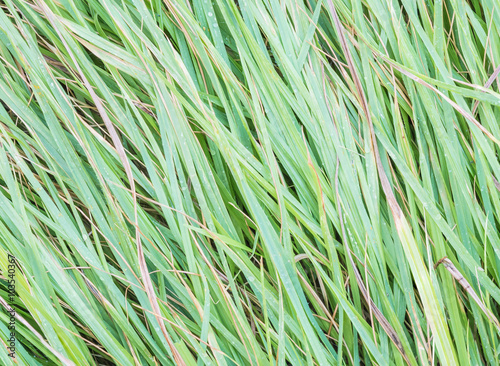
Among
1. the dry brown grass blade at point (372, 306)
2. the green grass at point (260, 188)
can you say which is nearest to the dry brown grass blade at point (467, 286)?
the green grass at point (260, 188)

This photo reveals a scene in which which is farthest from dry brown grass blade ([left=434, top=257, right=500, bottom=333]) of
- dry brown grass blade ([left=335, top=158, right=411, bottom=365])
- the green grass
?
dry brown grass blade ([left=335, top=158, right=411, bottom=365])

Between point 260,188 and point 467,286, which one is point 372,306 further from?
point 260,188

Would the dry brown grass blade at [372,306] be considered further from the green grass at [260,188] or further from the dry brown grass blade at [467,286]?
the dry brown grass blade at [467,286]

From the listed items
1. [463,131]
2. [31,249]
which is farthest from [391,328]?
[31,249]

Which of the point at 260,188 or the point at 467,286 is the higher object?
the point at 260,188

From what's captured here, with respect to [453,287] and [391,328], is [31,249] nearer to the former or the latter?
[391,328]

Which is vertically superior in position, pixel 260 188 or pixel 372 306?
pixel 260 188

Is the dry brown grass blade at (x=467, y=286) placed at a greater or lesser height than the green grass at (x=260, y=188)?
lesser

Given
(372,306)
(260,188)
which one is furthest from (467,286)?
(260,188)
